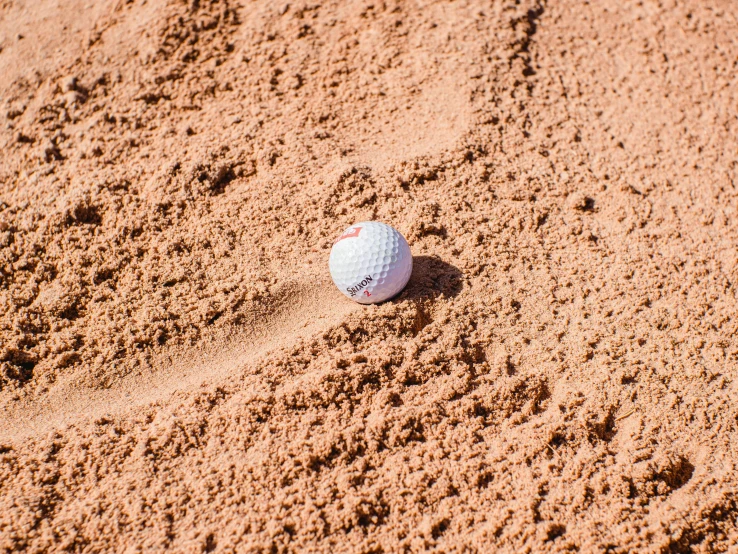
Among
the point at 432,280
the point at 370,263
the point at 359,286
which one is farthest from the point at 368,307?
the point at 432,280

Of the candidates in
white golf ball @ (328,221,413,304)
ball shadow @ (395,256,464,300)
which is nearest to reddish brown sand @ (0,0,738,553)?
ball shadow @ (395,256,464,300)

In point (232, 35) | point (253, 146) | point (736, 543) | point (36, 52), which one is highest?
point (36, 52)

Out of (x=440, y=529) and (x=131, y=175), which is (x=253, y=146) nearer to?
(x=131, y=175)

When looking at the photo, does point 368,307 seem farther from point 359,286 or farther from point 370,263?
point 370,263

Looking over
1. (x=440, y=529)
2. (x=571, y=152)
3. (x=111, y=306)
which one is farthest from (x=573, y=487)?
(x=111, y=306)

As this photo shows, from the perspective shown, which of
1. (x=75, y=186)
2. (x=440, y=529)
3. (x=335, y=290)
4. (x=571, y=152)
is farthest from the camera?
(x=571, y=152)
